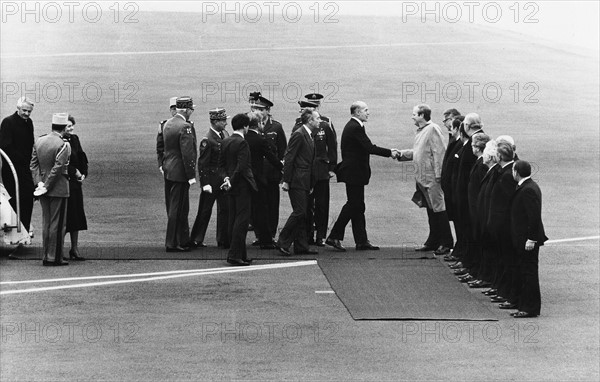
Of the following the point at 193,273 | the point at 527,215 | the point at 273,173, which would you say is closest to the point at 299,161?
the point at 273,173

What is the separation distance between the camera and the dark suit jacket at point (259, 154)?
1641 cm

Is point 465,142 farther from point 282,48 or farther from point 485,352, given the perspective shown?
point 282,48

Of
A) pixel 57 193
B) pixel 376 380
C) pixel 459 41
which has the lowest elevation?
pixel 376 380

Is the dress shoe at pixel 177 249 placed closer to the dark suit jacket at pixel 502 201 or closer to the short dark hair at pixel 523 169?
the dark suit jacket at pixel 502 201

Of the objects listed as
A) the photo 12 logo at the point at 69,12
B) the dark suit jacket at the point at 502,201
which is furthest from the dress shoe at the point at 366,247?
the photo 12 logo at the point at 69,12

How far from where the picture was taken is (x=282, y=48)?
35531 millimetres

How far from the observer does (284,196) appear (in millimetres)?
20703

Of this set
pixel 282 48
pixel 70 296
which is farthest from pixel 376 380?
pixel 282 48

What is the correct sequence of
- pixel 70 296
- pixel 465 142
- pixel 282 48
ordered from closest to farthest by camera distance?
pixel 70 296 < pixel 465 142 < pixel 282 48

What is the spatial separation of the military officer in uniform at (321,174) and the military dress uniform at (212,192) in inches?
44.2

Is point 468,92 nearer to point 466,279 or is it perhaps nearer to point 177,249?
point 177,249

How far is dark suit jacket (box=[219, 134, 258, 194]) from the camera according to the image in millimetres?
15422

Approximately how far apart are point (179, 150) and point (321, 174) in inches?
70.1

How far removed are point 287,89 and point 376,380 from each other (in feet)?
65.6
